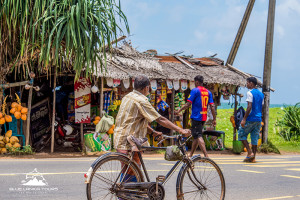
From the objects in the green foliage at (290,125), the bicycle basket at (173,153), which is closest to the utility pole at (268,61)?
the green foliage at (290,125)

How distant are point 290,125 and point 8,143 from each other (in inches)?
614

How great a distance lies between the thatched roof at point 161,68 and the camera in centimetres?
1381

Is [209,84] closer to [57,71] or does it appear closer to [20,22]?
[57,71]

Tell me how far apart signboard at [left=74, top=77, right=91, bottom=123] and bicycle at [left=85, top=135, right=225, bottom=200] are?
8.65 metres

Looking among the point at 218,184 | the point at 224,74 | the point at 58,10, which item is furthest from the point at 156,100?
the point at 218,184

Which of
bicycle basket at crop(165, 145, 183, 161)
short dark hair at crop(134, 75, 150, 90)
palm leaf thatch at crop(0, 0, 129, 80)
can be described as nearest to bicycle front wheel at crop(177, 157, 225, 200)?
bicycle basket at crop(165, 145, 183, 161)

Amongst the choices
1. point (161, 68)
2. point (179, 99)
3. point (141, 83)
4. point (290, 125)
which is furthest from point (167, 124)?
point (290, 125)

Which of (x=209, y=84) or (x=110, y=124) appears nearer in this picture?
(x=110, y=124)

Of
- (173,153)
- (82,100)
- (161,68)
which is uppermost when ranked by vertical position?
(161,68)

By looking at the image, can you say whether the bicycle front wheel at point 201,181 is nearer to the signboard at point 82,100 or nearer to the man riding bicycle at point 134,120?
the man riding bicycle at point 134,120

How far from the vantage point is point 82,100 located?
13.4 meters

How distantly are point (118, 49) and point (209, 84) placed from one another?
4.02 meters

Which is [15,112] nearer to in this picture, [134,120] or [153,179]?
[153,179]

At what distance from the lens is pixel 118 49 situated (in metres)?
15.4
